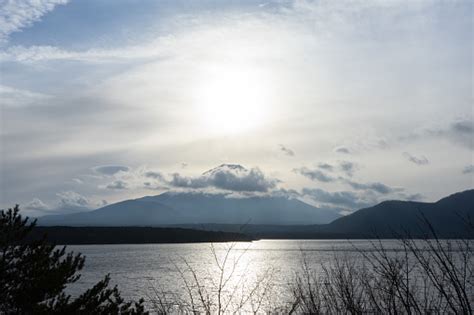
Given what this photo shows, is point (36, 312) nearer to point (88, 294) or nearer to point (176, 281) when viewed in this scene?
point (88, 294)

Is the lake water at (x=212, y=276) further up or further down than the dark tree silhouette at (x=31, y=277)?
further down

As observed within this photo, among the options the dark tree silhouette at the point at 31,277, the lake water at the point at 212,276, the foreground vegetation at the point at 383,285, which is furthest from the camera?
the lake water at the point at 212,276

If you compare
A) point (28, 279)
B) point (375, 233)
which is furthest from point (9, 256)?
point (375, 233)

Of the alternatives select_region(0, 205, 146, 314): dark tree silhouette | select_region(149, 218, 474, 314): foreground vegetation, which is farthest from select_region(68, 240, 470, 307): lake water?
select_region(0, 205, 146, 314): dark tree silhouette

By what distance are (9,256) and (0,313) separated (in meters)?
1.47

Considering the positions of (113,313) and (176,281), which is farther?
(176,281)

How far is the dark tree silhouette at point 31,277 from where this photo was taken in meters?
12.5

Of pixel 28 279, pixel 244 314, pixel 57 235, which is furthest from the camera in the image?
pixel 57 235

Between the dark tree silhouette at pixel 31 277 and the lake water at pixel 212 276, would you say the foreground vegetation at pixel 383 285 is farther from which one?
the dark tree silhouette at pixel 31 277

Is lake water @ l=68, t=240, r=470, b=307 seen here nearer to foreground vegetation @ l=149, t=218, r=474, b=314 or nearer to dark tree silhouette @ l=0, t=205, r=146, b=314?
foreground vegetation @ l=149, t=218, r=474, b=314

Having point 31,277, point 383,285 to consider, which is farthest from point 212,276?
point 383,285

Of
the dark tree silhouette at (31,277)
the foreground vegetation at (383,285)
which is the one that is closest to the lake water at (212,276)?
the foreground vegetation at (383,285)

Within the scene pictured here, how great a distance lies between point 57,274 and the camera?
1270 centimetres

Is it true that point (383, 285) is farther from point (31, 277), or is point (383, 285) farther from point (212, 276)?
point (212, 276)
